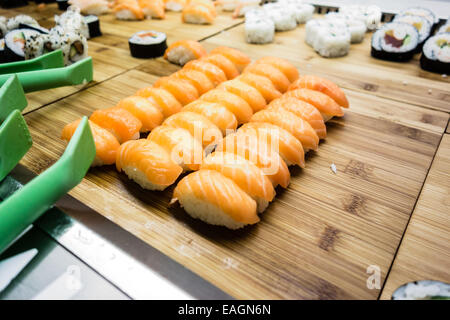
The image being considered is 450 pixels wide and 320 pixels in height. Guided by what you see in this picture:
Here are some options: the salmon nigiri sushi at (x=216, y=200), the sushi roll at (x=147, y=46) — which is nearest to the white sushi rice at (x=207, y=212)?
the salmon nigiri sushi at (x=216, y=200)

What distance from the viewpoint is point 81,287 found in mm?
1010

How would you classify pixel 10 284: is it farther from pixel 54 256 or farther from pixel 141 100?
pixel 141 100

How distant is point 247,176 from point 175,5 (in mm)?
3205

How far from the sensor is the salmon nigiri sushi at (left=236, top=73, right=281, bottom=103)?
6.62ft

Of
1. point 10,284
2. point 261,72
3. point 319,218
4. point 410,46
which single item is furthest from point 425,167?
point 10,284

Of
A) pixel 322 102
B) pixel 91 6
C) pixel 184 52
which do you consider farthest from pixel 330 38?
pixel 91 6

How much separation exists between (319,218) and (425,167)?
690 millimetres

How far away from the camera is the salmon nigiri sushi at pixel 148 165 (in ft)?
4.60

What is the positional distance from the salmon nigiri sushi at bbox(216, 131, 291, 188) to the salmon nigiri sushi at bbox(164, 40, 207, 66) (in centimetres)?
129

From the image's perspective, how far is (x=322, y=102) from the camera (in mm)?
1854

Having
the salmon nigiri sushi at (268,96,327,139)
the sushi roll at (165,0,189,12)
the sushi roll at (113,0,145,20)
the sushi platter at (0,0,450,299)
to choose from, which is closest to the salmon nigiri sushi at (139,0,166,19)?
the sushi roll at (113,0,145,20)

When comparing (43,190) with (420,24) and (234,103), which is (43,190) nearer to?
(234,103)

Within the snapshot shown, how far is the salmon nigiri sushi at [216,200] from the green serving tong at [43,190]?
41 cm

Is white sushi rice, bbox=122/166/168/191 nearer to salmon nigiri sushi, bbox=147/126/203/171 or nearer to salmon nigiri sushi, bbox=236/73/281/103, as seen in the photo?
salmon nigiri sushi, bbox=147/126/203/171
